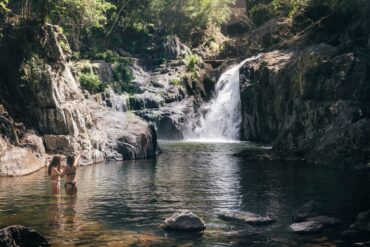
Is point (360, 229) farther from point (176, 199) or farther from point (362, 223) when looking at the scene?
point (176, 199)

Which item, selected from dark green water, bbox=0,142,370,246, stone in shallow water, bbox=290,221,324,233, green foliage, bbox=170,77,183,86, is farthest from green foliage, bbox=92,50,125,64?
stone in shallow water, bbox=290,221,324,233

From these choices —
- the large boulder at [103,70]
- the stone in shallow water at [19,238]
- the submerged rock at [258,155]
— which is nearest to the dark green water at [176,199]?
the stone in shallow water at [19,238]

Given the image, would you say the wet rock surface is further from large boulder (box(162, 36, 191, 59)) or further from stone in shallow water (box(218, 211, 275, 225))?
large boulder (box(162, 36, 191, 59))

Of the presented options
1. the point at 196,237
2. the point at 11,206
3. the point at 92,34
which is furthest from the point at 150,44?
the point at 196,237

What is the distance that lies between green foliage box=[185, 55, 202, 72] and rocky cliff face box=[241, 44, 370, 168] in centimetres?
1668

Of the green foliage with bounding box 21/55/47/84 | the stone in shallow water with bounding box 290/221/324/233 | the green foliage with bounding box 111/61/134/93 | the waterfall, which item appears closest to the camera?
the stone in shallow water with bounding box 290/221/324/233

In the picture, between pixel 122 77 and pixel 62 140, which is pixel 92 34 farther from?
pixel 62 140

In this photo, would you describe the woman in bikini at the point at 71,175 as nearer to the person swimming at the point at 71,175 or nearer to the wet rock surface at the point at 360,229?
the person swimming at the point at 71,175

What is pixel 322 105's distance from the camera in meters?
46.1

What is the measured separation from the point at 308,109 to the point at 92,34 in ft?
122

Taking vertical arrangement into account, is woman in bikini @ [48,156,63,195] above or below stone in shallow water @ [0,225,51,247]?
Result: above

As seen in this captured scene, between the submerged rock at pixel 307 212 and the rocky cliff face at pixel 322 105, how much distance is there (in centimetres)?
1787

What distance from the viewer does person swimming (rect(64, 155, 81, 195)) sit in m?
27.5

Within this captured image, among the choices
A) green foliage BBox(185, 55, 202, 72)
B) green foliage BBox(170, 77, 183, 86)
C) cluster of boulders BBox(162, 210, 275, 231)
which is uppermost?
green foliage BBox(185, 55, 202, 72)
